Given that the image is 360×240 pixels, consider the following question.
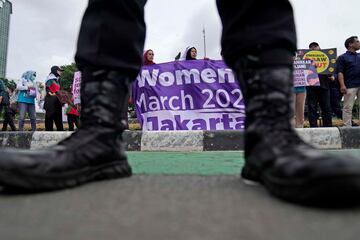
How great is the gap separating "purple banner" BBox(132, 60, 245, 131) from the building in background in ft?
228

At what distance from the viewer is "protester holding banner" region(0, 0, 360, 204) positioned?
0.74 m

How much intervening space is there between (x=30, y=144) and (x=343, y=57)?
204 inches

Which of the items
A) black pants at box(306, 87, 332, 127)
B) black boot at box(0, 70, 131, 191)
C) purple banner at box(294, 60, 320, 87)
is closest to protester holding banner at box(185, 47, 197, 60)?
purple banner at box(294, 60, 320, 87)

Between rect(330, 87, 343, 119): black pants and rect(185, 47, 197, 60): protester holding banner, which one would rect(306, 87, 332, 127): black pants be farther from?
rect(185, 47, 197, 60): protester holding banner

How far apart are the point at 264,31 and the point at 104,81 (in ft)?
1.84

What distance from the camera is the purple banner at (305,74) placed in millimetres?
5426

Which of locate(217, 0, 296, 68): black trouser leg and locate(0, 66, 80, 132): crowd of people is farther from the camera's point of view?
locate(0, 66, 80, 132): crowd of people

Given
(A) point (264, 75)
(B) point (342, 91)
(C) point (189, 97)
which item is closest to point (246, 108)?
(A) point (264, 75)

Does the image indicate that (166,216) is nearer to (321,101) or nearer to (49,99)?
(321,101)

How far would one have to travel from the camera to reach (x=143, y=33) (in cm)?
125

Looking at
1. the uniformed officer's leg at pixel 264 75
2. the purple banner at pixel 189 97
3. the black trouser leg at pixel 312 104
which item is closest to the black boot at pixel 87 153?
the uniformed officer's leg at pixel 264 75

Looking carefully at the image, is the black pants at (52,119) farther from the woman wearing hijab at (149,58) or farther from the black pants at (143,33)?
the black pants at (143,33)

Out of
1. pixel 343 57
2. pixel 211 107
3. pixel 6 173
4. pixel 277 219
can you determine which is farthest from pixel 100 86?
pixel 343 57

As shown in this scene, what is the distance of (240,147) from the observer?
3.30 meters
